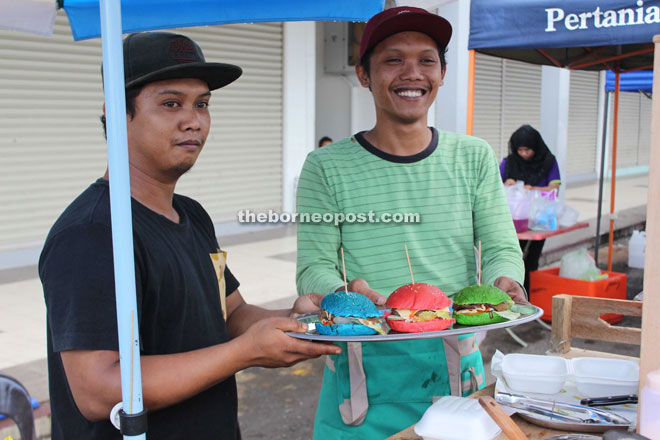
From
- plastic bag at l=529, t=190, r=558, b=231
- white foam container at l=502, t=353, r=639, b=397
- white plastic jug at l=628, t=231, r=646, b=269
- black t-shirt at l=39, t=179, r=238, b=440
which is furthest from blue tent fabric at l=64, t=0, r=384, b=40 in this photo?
white plastic jug at l=628, t=231, r=646, b=269

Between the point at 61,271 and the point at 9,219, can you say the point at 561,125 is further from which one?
the point at 61,271

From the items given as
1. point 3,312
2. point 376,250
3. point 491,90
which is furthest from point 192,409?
point 491,90

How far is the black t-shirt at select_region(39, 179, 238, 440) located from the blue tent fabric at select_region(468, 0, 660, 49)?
350 cm

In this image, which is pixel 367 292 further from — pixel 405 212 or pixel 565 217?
pixel 565 217

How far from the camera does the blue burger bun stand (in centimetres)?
188

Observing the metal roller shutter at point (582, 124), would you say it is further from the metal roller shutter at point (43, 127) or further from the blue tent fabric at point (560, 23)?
the blue tent fabric at point (560, 23)

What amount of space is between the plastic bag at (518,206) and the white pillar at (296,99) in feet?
19.2

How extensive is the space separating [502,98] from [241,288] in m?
12.3

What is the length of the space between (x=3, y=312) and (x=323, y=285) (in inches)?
213

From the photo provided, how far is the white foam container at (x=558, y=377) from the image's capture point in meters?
1.83

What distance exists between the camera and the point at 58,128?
8.63m

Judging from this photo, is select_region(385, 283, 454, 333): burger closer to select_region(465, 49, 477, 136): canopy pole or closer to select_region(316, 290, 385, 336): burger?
select_region(316, 290, 385, 336): burger

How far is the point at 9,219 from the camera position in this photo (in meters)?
8.28

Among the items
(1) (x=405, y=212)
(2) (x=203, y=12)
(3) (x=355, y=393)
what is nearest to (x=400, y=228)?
(1) (x=405, y=212)
